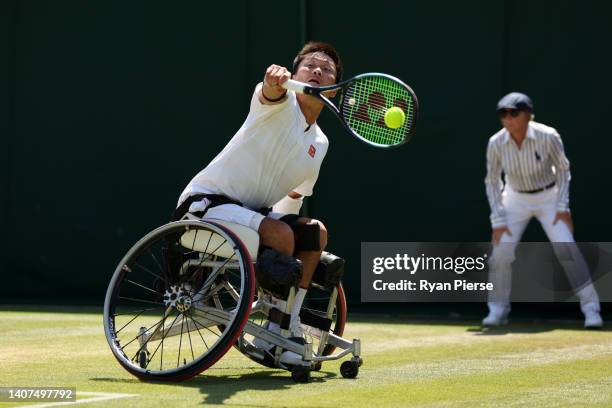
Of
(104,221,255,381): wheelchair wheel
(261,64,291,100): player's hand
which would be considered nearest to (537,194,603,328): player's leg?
(104,221,255,381): wheelchair wheel

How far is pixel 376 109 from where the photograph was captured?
16.9 feet

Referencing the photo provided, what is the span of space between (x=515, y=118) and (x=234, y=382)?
4.33m

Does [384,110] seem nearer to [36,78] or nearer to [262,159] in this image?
[262,159]

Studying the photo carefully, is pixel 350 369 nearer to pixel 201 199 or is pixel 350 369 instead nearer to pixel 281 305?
pixel 281 305

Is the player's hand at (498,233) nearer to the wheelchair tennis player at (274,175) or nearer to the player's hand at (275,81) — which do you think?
the wheelchair tennis player at (274,175)

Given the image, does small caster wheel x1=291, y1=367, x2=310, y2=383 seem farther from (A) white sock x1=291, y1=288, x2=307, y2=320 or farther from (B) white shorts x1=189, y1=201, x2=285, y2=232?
(B) white shorts x1=189, y1=201, x2=285, y2=232

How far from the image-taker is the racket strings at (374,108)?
16.7 ft

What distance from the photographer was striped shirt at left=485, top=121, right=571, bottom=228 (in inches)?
340

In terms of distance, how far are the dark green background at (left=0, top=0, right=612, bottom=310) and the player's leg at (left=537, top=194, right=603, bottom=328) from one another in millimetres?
423

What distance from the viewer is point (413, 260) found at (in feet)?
31.1

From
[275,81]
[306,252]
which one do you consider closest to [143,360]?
[306,252]

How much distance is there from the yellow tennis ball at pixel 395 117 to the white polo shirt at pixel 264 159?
38 centimetres

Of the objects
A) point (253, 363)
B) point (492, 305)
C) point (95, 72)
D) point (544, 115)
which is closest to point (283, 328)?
point (253, 363)

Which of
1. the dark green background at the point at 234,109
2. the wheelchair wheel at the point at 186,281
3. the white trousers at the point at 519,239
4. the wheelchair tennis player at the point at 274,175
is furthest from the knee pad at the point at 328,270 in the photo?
the dark green background at the point at 234,109
